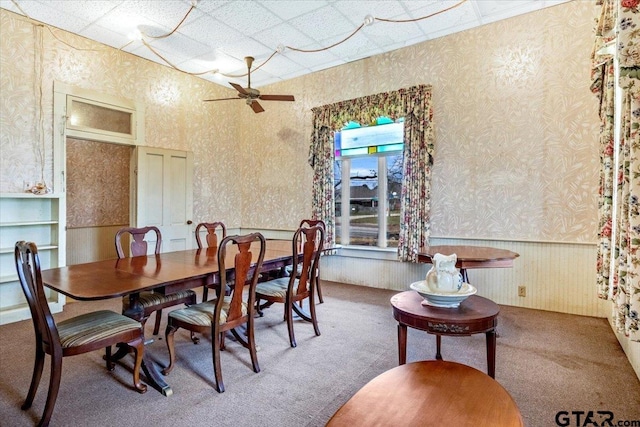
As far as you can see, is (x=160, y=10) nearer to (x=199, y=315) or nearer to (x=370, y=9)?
(x=370, y=9)

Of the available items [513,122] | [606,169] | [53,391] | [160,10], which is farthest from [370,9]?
[53,391]

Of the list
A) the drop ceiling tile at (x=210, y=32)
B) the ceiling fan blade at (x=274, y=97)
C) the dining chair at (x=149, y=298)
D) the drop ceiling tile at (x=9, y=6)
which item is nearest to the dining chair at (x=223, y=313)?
the dining chair at (x=149, y=298)

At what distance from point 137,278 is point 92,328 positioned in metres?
0.35

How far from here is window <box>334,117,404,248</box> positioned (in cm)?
461

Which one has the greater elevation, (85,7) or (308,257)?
(85,7)

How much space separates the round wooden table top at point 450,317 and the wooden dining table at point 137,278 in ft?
4.15

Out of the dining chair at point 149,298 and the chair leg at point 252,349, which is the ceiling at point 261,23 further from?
the chair leg at point 252,349

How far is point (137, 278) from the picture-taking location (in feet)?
6.81

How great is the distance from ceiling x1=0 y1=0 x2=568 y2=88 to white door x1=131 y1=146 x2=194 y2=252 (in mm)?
1371

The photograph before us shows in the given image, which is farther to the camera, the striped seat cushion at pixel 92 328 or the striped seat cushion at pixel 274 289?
the striped seat cushion at pixel 274 289

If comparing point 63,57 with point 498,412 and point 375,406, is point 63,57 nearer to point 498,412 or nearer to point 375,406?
point 375,406

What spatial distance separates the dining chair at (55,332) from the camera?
1.72 meters

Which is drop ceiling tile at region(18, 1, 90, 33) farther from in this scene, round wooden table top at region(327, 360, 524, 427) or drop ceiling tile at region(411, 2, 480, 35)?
round wooden table top at region(327, 360, 524, 427)

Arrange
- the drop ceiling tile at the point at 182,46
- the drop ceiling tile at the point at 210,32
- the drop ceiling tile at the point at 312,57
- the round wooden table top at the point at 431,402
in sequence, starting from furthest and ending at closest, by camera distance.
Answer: the drop ceiling tile at the point at 312,57 < the drop ceiling tile at the point at 182,46 < the drop ceiling tile at the point at 210,32 < the round wooden table top at the point at 431,402
